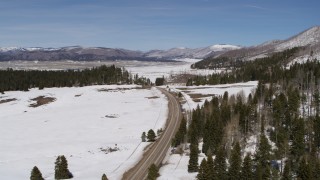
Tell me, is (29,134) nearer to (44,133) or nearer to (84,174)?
(44,133)

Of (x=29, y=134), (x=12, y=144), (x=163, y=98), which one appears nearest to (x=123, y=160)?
(x=12, y=144)

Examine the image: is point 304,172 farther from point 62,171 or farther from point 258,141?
point 62,171

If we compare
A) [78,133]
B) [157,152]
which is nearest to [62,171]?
[157,152]

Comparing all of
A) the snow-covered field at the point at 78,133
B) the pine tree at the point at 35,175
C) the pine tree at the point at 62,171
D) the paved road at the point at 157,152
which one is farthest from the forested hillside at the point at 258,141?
the pine tree at the point at 35,175

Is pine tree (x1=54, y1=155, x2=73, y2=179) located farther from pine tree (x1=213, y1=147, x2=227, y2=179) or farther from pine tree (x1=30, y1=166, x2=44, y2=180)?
pine tree (x1=213, y1=147, x2=227, y2=179)

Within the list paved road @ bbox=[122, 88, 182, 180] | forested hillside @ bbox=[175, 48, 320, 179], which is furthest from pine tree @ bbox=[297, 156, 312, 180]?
paved road @ bbox=[122, 88, 182, 180]
